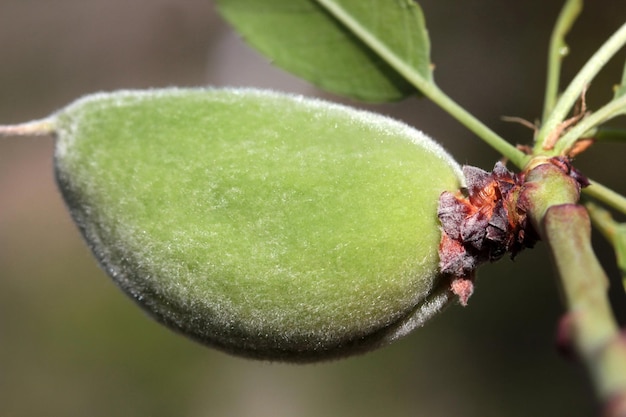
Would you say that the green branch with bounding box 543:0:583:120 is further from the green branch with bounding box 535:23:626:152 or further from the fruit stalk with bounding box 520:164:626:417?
the fruit stalk with bounding box 520:164:626:417

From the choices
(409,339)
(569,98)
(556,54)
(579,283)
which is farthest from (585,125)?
(409,339)

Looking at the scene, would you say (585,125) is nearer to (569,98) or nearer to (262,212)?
(569,98)

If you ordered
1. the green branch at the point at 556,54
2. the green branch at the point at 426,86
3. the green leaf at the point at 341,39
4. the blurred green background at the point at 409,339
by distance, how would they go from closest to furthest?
the green branch at the point at 426,86 → the green branch at the point at 556,54 → the green leaf at the point at 341,39 → the blurred green background at the point at 409,339

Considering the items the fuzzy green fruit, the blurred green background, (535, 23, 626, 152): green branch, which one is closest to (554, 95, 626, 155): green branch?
(535, 23, 626, 152): green branch

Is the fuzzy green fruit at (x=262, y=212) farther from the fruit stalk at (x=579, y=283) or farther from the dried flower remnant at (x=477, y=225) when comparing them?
the fruit stalk at (x=579, y=283)

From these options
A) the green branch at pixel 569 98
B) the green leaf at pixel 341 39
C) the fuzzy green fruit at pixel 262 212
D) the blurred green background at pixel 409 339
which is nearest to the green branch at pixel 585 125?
the green branch at pixel 569 98
